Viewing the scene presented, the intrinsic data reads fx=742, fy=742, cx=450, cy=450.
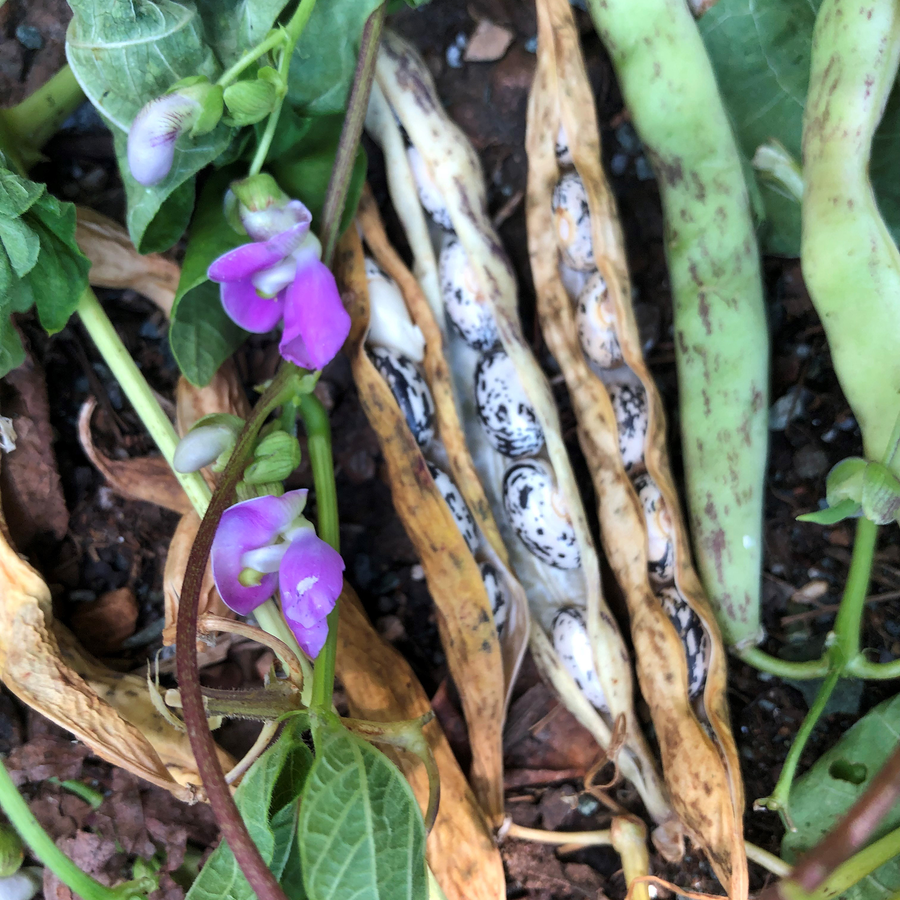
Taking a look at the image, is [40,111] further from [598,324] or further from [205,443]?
[598,324]

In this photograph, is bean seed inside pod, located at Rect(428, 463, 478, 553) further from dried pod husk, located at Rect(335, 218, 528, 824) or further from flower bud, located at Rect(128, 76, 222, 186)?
→ flower bud, located at Rect(128, 76, 222, 186)

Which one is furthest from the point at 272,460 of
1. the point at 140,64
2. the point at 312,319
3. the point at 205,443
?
the point at 140,64

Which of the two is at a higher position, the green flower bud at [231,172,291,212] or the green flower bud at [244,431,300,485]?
the green flower bud at [231,172,291,212]

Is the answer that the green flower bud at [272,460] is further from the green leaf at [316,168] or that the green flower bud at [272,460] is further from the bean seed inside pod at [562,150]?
the bean seed inside pod at [562,150]

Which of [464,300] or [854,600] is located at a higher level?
[464,300]

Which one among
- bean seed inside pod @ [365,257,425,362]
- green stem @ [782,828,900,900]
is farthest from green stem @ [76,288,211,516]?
green stem @ [782,828,900,900]

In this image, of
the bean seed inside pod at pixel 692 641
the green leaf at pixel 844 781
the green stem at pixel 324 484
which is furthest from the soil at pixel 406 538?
the green stem at pixel 324 484
